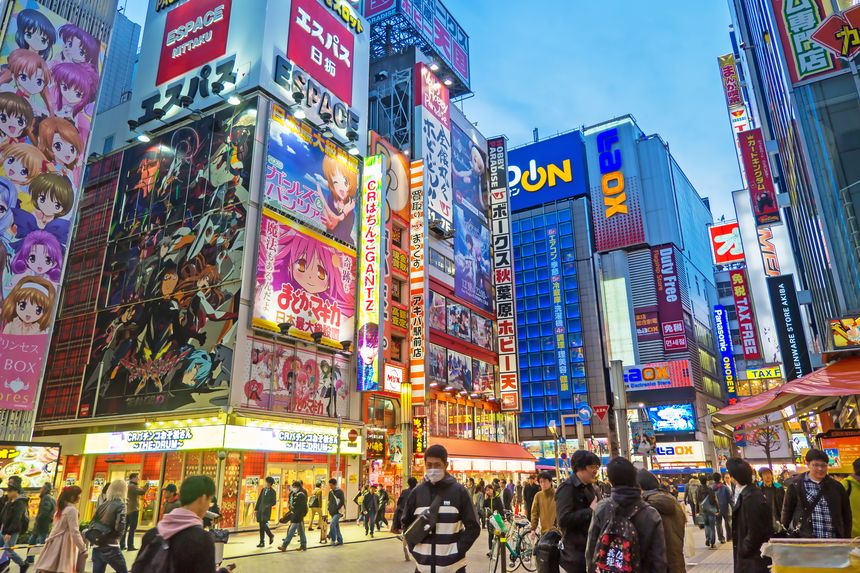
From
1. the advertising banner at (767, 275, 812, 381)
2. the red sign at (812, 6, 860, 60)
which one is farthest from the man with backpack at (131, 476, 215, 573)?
the advertising banner at (767, 275, 812, 381)

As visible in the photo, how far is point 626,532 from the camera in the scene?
3.80 metres

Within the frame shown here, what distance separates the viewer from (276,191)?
24750 mm

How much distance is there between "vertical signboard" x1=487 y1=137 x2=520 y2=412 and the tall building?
3574 cm

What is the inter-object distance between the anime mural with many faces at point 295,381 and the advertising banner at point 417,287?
4248mm

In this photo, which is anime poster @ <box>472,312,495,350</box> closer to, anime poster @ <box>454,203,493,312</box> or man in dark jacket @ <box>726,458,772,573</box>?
anime poster @ <box>454,203,493,312</box>

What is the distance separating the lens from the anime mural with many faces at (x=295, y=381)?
22625 millimetres

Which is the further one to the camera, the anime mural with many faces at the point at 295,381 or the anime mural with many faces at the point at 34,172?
the anime mural with many faces at the point at 295,381

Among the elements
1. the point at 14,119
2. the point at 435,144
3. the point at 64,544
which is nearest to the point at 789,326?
the point at 435,144

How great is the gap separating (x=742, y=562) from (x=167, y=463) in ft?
69.6

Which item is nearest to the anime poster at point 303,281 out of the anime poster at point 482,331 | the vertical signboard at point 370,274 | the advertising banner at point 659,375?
the vertical signboard at point 370,274

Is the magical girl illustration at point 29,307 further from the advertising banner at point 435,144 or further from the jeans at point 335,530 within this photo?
the advertising banner at point 435,144

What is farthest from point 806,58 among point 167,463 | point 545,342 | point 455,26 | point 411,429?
point 545,342

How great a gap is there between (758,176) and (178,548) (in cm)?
2642

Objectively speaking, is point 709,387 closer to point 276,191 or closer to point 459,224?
point 459,224
